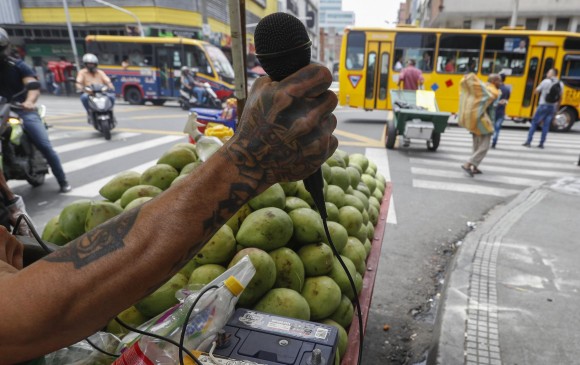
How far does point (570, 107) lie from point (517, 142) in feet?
13.8

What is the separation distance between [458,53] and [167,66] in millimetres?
13295

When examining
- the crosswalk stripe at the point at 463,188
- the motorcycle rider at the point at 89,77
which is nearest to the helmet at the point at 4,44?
the motorcycle rider at the point at 89,77

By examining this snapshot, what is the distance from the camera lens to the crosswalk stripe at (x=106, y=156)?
292 inches

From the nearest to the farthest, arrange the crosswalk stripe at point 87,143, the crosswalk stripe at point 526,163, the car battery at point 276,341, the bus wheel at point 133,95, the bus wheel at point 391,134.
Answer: the car battery at point 276,341 → the crosswalk stripe at point 526,163 → the crosswalk stripe at point 87,143 → the bus wheel at point 391,134 → the bus wheel at point 133,95

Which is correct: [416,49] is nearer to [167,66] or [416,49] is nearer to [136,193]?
[167,66]

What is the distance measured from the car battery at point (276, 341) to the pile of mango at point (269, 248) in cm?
36

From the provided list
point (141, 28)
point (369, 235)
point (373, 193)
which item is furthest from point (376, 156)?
point (141, 28)

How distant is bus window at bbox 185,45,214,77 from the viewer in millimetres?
17625

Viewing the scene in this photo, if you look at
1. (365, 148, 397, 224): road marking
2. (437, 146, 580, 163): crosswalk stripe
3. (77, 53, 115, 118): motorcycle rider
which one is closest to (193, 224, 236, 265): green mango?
(365, 148, 397, 224): road marking

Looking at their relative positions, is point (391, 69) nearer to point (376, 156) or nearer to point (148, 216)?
point (376, 156)

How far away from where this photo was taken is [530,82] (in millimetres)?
14156

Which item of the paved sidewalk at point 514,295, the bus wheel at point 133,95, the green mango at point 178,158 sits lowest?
the paved sidewalk at point 514,295

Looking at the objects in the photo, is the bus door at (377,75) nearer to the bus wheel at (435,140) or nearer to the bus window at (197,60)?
the bus wheel at (435,140)

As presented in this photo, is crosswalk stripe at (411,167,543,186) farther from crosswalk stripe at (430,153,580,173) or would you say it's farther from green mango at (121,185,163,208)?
green mango at (121,185,163,208)
